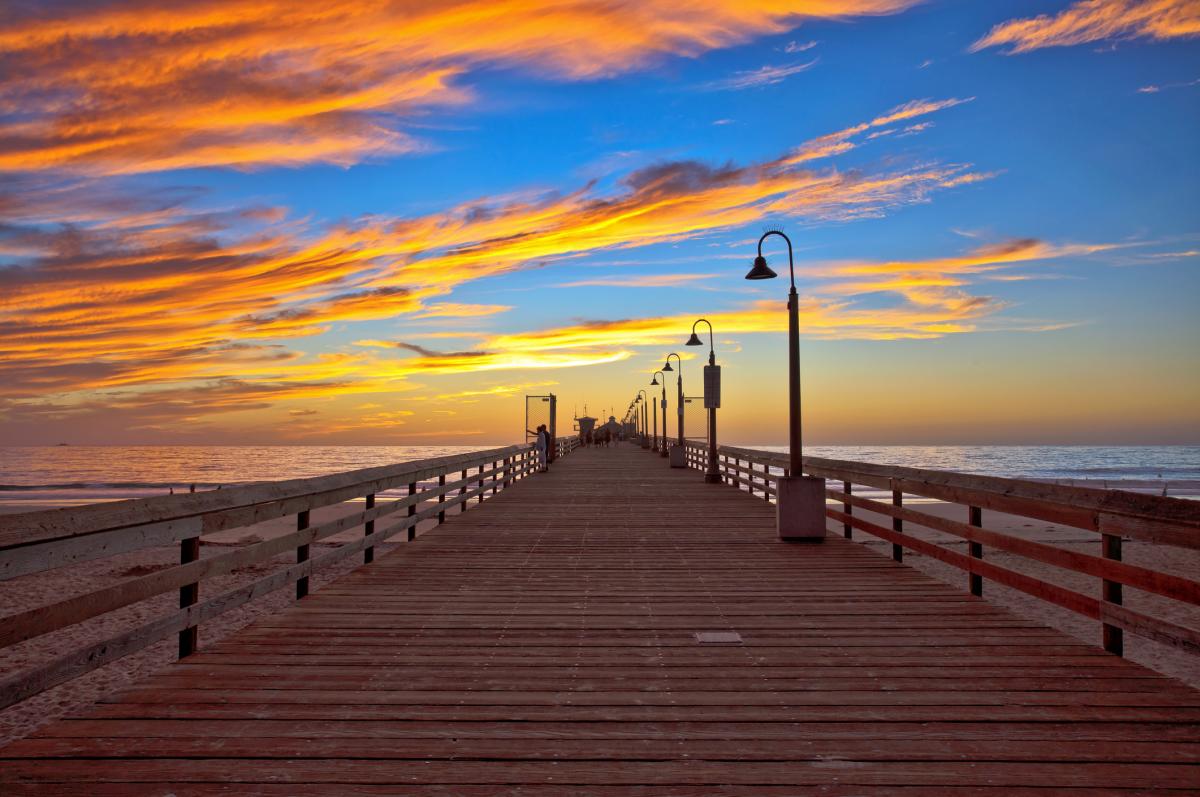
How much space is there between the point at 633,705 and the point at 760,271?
875cm

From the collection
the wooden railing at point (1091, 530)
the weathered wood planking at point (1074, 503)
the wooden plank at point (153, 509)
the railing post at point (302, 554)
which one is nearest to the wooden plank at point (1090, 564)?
the wooden railing at point (1091, 530)

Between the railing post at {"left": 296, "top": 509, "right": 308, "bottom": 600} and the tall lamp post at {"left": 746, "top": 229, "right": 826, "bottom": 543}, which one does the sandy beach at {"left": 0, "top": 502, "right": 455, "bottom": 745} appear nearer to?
the railing post at {"left": 296, "top": 509, "right": 308, "bottom": 600}

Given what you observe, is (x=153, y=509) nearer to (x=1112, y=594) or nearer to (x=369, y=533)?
(x=369, y=533)

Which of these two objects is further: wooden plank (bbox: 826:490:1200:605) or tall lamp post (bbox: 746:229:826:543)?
tall lamp post (bbox: 746:229:826:543)

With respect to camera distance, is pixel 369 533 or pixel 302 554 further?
pixel 369 533

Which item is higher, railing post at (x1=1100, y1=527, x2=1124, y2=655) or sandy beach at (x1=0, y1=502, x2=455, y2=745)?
railing post at (x1=1100, y1=527, x2=1124, y2=655)

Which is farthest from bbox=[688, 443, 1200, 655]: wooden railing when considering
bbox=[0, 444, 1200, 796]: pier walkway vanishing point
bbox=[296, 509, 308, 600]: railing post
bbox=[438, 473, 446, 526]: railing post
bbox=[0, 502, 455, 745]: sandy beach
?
bbox=[0, 502, 455, 745]: sandy beach

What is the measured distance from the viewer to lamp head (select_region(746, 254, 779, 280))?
12039 millimetres

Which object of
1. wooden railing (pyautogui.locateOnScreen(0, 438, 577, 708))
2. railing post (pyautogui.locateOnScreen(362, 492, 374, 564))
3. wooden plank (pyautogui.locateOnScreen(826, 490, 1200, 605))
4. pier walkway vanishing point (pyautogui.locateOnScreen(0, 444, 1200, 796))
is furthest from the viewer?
railing post (pyautogui.locateOnScreen(362, 492, 374, 564))

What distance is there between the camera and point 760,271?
12023mm

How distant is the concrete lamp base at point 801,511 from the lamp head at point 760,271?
3260 mm

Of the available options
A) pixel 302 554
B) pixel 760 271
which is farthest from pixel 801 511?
pixel 302 554

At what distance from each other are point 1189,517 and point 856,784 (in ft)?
8.76

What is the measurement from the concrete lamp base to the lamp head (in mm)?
3260
